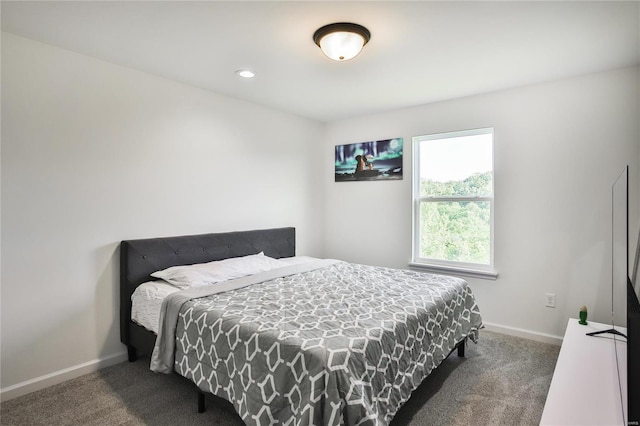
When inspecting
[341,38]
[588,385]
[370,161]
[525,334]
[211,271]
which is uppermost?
[341,38]

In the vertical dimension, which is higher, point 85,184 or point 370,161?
point 370,161

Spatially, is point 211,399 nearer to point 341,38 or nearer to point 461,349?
point 461,349

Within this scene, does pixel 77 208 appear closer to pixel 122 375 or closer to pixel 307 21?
pixel 122 375

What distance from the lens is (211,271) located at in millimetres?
2738

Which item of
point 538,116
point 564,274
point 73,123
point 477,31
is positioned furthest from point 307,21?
point 564,274

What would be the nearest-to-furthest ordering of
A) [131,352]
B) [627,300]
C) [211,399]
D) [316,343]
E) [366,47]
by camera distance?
[627,300]
[316,343]
[211,399]
[366,47]
[131,352]

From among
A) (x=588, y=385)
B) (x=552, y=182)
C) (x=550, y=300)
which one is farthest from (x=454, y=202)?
(x=588, y=385)

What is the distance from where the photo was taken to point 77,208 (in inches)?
96.2

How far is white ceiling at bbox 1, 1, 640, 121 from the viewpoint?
189cm

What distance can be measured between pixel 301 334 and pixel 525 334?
259cm

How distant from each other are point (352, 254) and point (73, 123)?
319 centimetres

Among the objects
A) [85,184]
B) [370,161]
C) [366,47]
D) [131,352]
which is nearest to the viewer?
[366,47]

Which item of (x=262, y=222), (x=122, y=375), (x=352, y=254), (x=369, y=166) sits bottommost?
(x=122, y=375)

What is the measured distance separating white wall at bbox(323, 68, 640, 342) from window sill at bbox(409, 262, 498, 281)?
70mm
